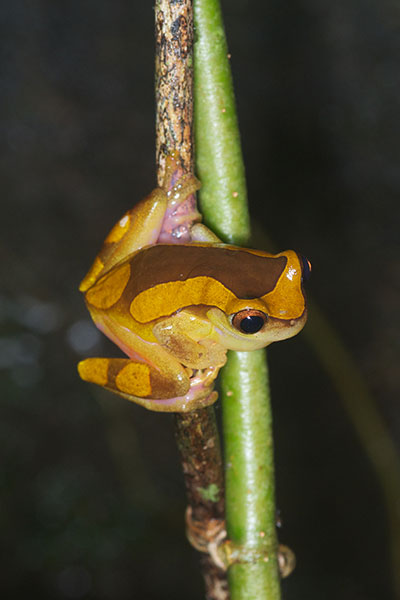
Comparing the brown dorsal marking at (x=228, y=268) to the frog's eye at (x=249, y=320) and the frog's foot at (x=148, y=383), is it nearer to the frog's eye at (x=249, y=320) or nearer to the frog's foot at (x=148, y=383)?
the frog's eye at (x=249, y=320)

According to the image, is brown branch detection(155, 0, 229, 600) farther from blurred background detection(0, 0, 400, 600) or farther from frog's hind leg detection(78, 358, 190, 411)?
blurred background detection(0, 0, 400, 600)

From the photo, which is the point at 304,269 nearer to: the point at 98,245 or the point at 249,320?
the point at 249,320

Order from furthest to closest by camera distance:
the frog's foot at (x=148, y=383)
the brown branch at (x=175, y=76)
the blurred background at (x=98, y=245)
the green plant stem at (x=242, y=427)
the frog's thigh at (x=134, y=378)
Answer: the blurred background at (x=98, y=245)
the frog's thigh at (x=134, y=378)
the frog's foot at (x=148, y=383)
the green plant stem at (x=242, y=427)
the brown branch at (x=175, y=76)

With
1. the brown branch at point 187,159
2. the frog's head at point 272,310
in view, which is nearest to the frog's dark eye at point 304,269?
the frog's head at point 272,310

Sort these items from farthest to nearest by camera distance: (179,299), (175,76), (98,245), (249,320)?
(98,245), (179,299), (249,320), (175,76)

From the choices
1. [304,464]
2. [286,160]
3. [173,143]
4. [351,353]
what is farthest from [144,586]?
[173,143]

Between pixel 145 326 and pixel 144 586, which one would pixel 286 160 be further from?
pixel 144 586

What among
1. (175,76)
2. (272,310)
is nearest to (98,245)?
(272,310)
